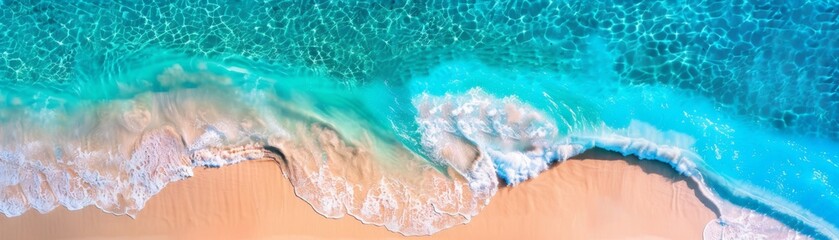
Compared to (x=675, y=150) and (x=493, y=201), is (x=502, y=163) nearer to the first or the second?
(x=493, y=201)

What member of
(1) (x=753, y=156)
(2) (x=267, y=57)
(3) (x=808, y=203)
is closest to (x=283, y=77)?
(2) (x=267, y=57)

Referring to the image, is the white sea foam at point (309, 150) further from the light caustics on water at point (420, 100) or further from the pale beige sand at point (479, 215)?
the pale beige sand at point (479, 215)

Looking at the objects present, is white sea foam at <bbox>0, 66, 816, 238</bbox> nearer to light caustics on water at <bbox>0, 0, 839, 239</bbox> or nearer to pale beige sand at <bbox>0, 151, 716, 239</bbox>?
light caustics on water at <bbox>0, 0, 839, 239</bbox>

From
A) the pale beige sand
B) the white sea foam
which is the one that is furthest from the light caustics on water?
the pale beige sand

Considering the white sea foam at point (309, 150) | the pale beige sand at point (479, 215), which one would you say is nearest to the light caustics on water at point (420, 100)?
the white sea foam at point (309, 150)

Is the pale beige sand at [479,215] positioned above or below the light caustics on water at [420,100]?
below

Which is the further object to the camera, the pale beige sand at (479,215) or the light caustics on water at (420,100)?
the light caustics on water at (420,100)
